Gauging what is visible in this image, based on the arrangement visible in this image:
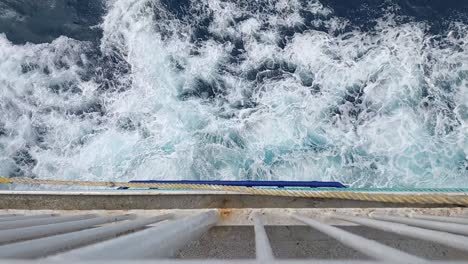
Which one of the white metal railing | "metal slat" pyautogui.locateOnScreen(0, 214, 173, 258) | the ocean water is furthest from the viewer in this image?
the ocean water

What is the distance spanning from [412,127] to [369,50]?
6.30 feet

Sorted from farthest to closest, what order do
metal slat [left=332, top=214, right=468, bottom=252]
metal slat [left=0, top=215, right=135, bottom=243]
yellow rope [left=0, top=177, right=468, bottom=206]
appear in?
yellow rope [left=0, top=177, right=468, bottom=206], metal slat [left=0, top=215, right=135, bottom=243], metal slat [left=332, top=214, right=468, bottom=252]

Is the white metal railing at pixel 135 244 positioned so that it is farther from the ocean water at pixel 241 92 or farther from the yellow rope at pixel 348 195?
the ocean water at pixel 241 92

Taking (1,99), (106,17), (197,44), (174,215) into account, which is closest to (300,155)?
(197,44)

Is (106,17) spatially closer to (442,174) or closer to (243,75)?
(243,75)

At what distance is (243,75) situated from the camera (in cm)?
924

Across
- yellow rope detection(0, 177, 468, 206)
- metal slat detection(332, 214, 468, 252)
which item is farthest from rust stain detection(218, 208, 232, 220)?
metal slat detection(332, 214, 468, 252)

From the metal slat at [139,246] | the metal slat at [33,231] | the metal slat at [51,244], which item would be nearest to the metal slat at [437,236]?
the metal slat at [139,246]

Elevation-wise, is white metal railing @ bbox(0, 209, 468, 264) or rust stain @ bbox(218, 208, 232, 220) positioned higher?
white metal railing @ bbox(0, 209, 468, 264)

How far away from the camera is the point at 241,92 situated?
9.12 metres

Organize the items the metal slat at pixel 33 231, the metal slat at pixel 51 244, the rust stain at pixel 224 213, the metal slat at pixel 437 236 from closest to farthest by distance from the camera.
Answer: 1. the metal slat at pixel 51 244
2. the metal slat at pixel 437 236
3. the metal slat at pixel 33 231
4. the rust stain at pixel 224 213

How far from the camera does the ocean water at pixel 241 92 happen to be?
332 inches

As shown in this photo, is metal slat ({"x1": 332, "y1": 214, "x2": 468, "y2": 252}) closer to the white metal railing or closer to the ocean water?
the white metal railing

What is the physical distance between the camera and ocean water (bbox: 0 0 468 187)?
27.7 feet
